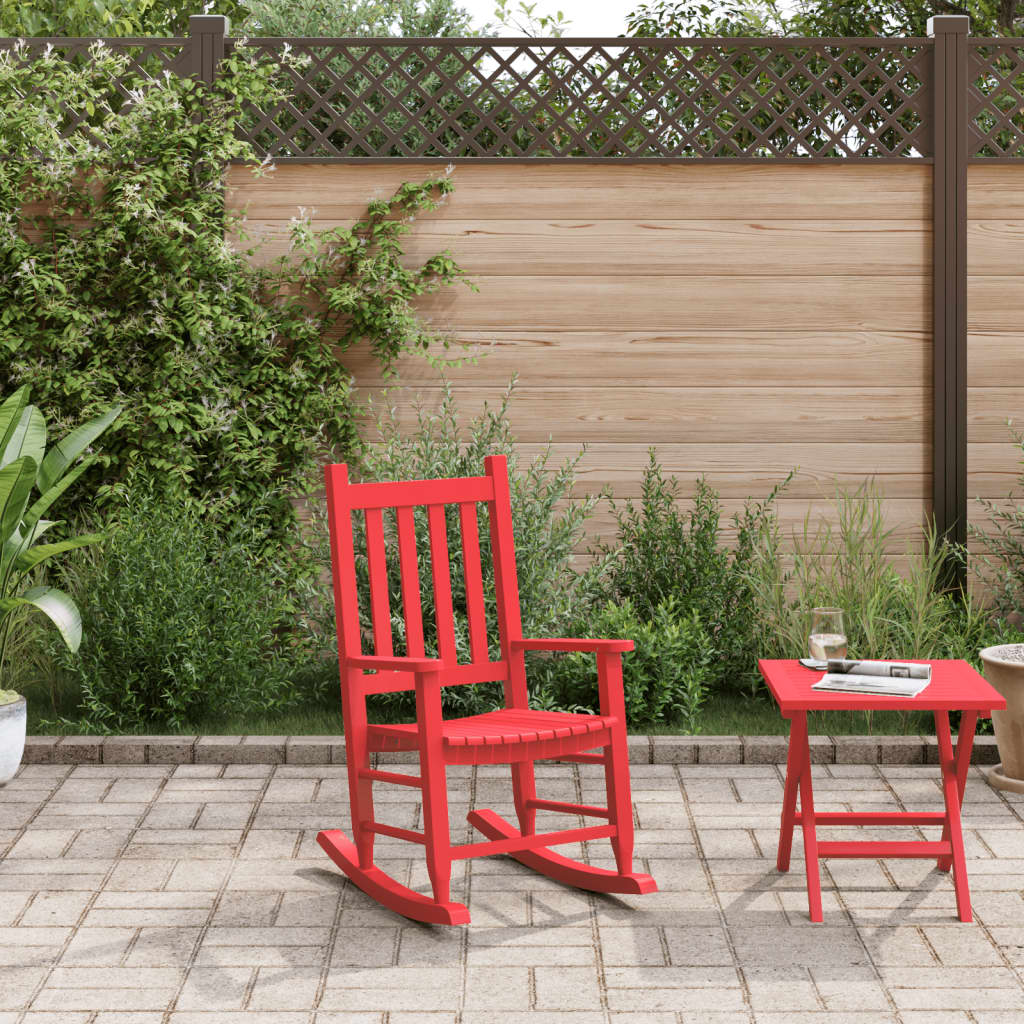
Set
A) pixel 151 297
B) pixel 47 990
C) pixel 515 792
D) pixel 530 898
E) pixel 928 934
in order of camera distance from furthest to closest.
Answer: pixel 151 297
pixel 515 792
pixel 530 898
pixel 928 934
pixel 47 990

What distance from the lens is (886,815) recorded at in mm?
3311

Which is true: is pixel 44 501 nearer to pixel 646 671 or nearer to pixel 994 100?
pixel 646 671

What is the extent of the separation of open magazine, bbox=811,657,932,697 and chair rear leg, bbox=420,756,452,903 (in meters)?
0.93

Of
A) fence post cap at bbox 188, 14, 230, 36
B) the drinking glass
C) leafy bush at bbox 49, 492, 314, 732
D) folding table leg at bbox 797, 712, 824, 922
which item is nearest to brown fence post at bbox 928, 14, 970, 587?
the drinking glass

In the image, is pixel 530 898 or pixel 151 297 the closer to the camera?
pixel 530 898

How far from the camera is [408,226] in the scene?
16.9ft

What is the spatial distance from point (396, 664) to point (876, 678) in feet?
3.86

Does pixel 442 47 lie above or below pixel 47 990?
above

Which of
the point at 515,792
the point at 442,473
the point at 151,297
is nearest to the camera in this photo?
the point at 515,792

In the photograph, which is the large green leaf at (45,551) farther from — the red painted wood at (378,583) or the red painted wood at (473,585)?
the red painted wood at (473,585)

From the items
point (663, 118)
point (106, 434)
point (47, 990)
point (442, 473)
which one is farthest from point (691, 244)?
point (47, 990)

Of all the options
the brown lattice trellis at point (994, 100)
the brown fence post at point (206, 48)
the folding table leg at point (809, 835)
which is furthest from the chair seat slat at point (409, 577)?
the brown lattice trellis at point (994, 100)

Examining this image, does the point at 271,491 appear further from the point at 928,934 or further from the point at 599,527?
the point at 928,934

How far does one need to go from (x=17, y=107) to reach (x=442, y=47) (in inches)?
66.7
